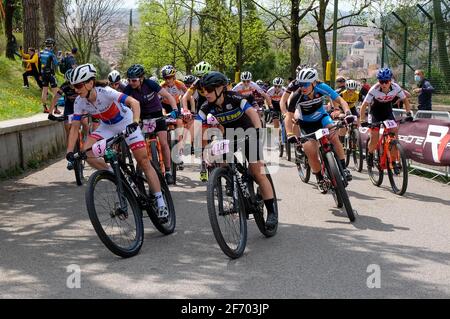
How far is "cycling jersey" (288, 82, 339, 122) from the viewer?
30.5 feet

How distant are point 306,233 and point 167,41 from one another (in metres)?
62.8

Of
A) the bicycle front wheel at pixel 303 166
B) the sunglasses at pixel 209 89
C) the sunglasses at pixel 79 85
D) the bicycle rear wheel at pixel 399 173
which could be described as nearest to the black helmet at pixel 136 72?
the bicycle front wheel at pixel 303 166

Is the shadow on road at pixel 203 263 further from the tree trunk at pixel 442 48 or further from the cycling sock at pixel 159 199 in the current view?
the tree trunk at pixel 442 48

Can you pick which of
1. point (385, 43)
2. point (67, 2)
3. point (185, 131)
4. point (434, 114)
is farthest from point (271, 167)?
point (67, 2)

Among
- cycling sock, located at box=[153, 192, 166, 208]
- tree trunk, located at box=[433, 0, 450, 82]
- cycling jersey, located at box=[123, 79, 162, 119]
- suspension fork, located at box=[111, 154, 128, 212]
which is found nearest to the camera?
suspension fork, located at box=[111, 154, 128, 212]

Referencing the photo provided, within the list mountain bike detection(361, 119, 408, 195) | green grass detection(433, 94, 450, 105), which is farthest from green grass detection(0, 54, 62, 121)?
green grass detection(433, 94, 450, 105)

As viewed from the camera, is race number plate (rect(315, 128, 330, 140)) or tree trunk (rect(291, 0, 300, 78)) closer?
race number plate (rect(315, 128, 330, 140))

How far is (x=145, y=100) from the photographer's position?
10391 millimetres

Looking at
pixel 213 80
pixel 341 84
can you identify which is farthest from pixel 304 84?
pixel 341 84

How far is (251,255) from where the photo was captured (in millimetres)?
6285

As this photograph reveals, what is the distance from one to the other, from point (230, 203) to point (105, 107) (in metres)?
2.03

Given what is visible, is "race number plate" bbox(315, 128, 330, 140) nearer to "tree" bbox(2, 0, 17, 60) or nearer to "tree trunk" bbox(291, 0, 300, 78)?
"tree" bbox(2, 0, 17, 60)

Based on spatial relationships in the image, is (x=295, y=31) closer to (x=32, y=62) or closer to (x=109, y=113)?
(x=32, y=62)

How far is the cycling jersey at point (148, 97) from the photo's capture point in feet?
33.1
